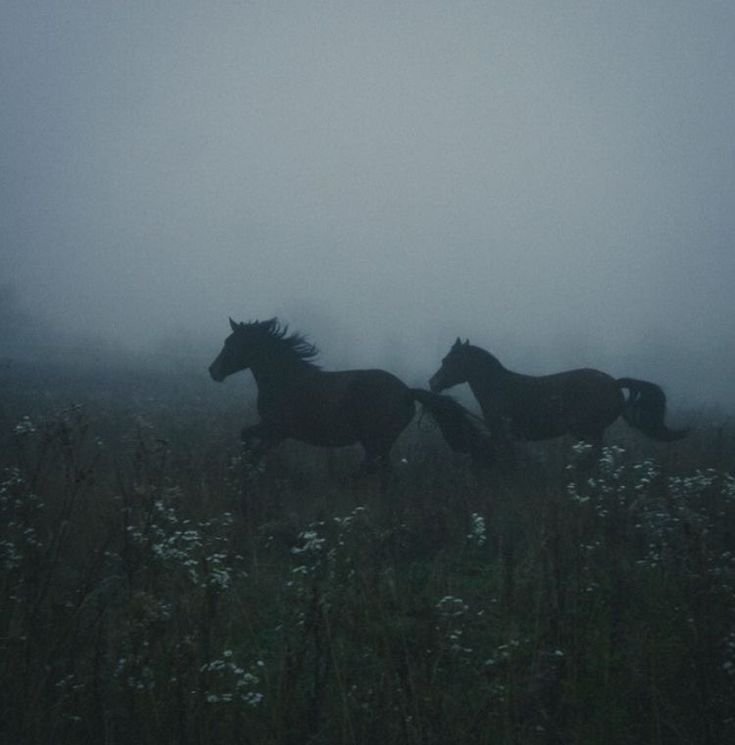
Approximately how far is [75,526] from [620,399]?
7.98 m

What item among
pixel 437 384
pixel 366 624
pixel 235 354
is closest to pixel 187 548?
pixel 366 624

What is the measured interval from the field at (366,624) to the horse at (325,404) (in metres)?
2.23

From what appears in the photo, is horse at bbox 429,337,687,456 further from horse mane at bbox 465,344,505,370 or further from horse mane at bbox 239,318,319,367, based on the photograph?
horse mane at bbox 239,318,319,367

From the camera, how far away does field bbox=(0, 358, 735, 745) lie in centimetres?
289

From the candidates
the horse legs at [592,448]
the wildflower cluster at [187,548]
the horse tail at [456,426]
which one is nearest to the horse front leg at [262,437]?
the horse tail at [456,426]

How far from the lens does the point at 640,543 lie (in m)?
5.36

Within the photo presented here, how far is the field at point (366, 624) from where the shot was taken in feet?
9.50

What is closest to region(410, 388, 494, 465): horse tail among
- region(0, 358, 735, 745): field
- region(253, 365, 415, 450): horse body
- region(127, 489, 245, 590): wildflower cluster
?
region(253, 365, 415, 450): horse body

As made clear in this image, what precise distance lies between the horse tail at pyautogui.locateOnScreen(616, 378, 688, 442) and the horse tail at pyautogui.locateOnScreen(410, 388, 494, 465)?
2724 millimetres

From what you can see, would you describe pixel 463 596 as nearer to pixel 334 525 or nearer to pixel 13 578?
pixel 334 525

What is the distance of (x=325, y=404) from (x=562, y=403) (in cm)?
369

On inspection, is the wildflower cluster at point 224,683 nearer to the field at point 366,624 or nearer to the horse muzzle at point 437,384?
the field at point 366,624

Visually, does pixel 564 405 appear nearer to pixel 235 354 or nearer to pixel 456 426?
pixel 456 426

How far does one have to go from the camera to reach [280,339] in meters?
10.2
